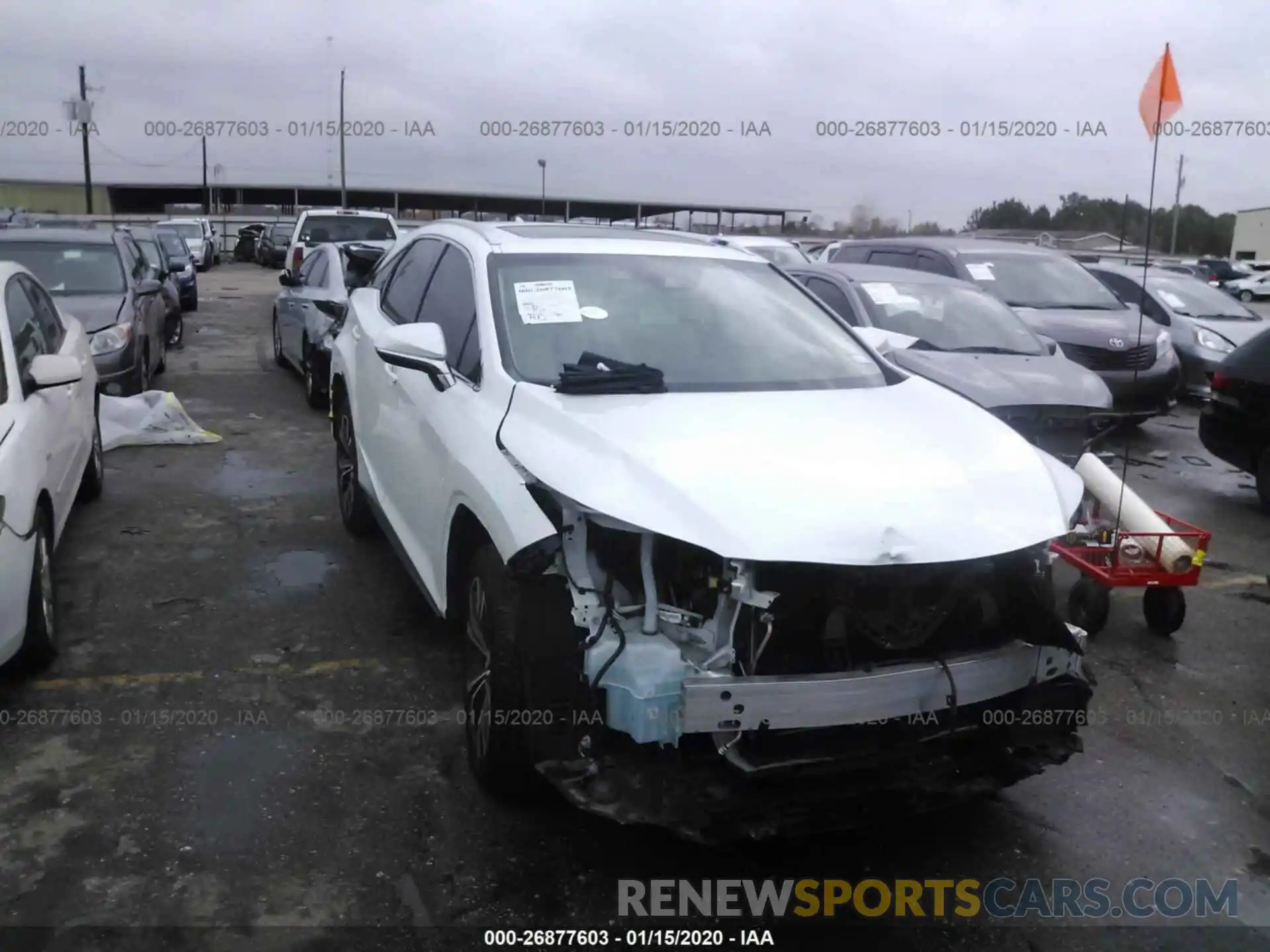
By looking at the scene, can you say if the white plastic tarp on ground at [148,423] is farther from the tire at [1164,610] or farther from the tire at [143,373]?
the tire at [1164,610]

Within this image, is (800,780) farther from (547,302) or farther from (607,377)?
(547,302)

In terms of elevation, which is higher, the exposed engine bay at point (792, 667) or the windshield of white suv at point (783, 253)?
the windshield of white suv at point (783, 253)

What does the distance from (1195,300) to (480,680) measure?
41.6ft

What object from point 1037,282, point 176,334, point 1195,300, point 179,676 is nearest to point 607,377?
point 179,676

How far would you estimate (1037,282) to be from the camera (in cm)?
1080

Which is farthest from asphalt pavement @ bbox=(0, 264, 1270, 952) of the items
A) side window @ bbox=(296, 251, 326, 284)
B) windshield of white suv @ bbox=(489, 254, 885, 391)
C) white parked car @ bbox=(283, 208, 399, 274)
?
white parked car @ bbox=(283, 208, 399, 274)

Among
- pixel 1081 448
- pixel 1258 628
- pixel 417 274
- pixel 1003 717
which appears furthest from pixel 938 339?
pixel 1003 717

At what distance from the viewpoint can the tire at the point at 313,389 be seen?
34.4 ft

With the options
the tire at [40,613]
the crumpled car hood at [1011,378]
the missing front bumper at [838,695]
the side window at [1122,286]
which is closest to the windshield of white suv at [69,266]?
the tire at [40,613]

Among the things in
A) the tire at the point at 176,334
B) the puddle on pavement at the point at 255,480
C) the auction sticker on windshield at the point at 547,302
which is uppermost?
the auction sticker on windshield at the point at 547,302

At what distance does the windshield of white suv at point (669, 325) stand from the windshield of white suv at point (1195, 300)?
10.2 m

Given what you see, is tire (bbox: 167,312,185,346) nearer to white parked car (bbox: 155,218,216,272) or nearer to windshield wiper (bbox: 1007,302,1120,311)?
windshield wiper (bbox: 1007,302,1120,311)

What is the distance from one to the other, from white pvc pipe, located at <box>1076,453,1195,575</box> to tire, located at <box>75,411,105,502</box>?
588 centimetres

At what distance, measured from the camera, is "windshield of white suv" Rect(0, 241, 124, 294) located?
Answer: 379 inches
